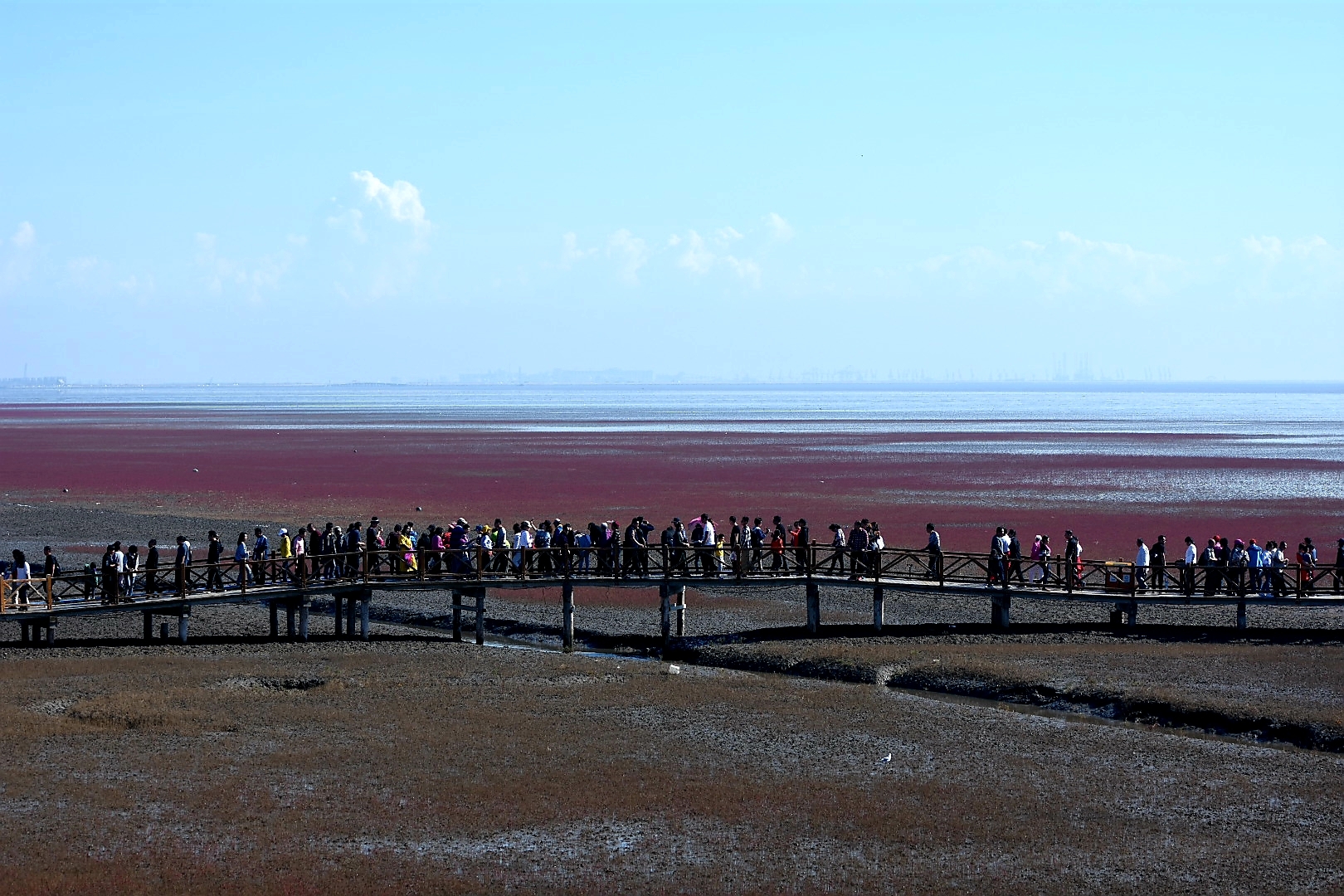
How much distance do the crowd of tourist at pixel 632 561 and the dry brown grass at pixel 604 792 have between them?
4.15m

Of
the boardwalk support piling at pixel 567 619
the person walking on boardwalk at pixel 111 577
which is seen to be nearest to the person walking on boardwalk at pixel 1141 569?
the boardwalk support piling at pixel 567 619

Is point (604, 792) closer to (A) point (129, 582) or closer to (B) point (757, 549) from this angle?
(B) point (757, 549)

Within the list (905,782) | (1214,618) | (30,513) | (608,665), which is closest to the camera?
(905,782)

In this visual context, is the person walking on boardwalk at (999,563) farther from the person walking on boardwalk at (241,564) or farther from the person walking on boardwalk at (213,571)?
the person walking on boardwalk at (213,571)

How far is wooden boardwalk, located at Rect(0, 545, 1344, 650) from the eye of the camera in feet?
107

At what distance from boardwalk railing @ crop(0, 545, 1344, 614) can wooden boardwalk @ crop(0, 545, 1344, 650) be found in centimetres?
4

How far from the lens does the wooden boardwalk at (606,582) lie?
32.6 m

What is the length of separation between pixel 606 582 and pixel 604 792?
1293 cm

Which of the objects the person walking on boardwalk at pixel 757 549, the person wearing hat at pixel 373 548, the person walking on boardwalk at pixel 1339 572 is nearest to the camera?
the person walking on boardwalk at pixel 1339 572

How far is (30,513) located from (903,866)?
52388 mm

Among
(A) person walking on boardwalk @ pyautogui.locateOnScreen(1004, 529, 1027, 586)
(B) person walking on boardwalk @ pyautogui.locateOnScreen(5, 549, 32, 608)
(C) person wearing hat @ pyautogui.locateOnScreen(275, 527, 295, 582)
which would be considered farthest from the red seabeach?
(B) person walking on boardwalk @ pyautogui.locateOnScreen(5, 549, 32, 608)

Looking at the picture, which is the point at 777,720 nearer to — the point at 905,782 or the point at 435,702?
the point at 905,782

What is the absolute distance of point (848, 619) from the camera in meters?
37.6

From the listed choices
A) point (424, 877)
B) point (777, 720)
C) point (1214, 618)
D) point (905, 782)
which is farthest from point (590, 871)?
point (1214, 618)
